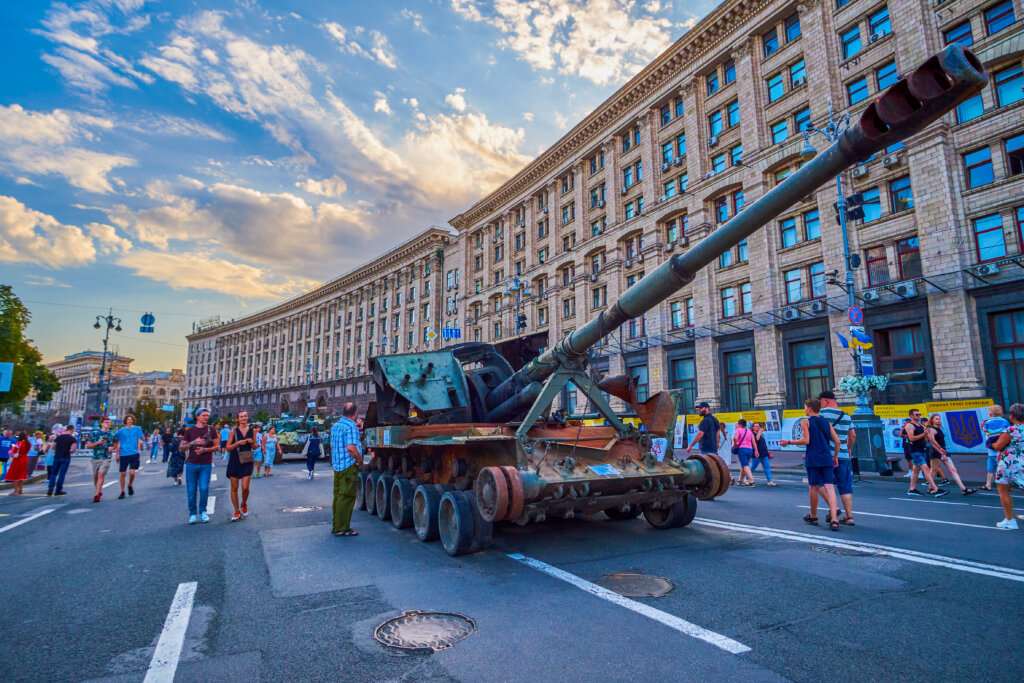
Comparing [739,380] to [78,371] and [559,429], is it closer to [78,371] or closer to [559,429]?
[559,429]

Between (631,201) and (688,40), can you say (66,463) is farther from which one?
(688,40)

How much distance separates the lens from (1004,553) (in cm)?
572

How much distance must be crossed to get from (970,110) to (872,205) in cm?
458

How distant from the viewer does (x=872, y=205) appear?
963 inches

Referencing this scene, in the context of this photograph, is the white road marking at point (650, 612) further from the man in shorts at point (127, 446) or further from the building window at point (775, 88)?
the building window at point (775, 88)

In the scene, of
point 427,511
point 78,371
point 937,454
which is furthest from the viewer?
point 78,371

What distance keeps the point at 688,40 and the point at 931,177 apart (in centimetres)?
1676

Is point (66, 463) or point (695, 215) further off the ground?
point (695, 215)

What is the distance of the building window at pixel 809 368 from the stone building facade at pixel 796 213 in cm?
9

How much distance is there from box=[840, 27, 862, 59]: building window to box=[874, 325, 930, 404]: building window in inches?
522

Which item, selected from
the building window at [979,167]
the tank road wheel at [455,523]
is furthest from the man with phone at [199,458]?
the building window at [979,167]

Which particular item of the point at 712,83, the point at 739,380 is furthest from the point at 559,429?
the point at 712,83

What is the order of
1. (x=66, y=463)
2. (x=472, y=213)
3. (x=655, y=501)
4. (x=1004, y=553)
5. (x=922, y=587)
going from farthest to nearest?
(x=472, y=213) → (x=66, y=463) → (x=655, y=501) → (x=1004, y=553) → (x=922, y=587)

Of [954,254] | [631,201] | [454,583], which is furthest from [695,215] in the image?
[454,583]
